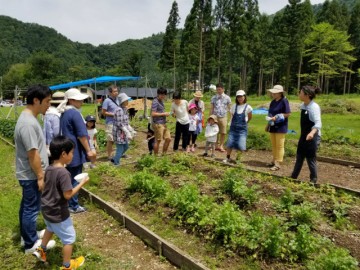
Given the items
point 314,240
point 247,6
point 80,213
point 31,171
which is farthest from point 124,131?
point 247,6

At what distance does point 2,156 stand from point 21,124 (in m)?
6.94

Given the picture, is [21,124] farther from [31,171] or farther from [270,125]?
[270,125]

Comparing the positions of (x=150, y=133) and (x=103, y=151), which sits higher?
(x=150, y=133)

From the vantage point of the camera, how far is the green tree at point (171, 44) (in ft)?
151

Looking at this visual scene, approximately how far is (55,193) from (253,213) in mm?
2514

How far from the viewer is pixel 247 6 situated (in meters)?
44.0

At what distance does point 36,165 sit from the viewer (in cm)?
343

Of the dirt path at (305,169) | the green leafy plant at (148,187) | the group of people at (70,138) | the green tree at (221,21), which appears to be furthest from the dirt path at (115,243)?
the green tree at (221,21)

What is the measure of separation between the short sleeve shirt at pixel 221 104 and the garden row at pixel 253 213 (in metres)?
2.56

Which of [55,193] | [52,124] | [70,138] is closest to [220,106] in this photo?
[52,124]

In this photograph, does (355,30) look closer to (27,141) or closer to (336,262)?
(336,262)

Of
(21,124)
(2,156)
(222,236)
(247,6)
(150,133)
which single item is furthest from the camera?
→ (247,6)

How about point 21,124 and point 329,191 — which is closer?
point 21,124

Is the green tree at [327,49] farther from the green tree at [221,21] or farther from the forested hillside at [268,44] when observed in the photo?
the green tree at [221,21]
